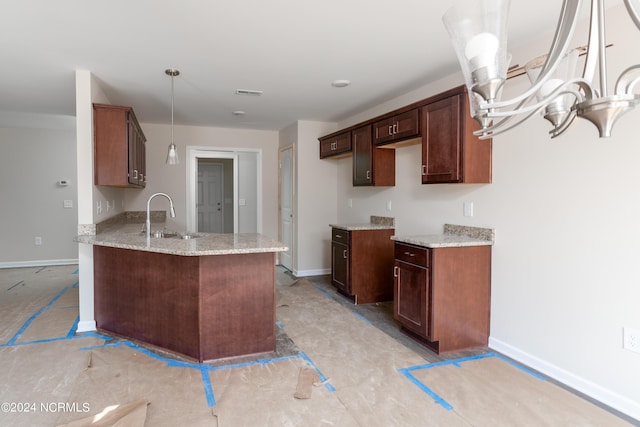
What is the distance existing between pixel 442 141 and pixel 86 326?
3.52 m

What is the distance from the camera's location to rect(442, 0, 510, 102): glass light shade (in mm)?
992

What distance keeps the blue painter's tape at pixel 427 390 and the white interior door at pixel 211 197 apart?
19.7 feet

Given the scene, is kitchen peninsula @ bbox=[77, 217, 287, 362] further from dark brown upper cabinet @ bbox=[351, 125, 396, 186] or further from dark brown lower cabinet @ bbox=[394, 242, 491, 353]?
dark brown upper cabinet @ bbox=[351, 125, 396, 186]

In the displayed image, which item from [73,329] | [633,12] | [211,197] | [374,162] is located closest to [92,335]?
[73,329]

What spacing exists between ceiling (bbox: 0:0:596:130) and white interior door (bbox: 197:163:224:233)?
354 centimetres

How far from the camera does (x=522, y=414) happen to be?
2.12 m

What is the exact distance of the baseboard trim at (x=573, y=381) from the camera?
2.16m

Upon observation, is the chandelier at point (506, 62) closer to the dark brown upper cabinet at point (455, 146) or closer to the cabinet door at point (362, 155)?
the dark brown upper cabinet at point (455, 146)

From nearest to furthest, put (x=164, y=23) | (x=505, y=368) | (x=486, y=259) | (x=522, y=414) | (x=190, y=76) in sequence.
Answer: (x=522, y=414) < (x=164, y=23) < (x=505, y=368) < (x=486, y=259) < (x=190, y=76)

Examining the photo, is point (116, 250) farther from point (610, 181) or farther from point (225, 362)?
point (610, 181)

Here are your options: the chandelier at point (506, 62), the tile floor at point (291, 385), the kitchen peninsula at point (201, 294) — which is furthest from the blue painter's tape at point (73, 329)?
the chandelier at point (506, 62)

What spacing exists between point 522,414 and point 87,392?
2586 millimetres

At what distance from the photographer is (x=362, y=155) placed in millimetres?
4488

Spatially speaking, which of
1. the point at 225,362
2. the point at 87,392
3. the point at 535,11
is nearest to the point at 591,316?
the point at 535,11
